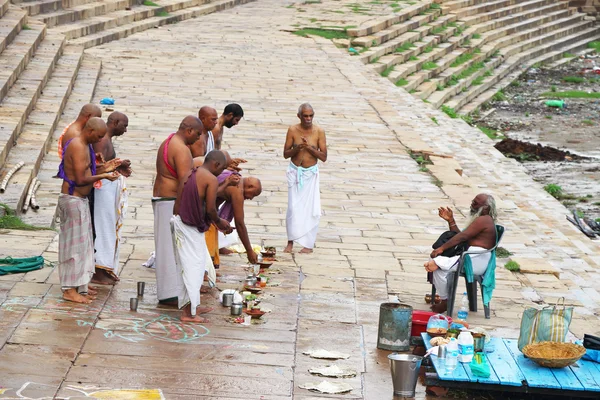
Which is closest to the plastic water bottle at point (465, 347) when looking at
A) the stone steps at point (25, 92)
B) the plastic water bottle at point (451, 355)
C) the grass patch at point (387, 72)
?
the plastic water bottle at point (451, 355)

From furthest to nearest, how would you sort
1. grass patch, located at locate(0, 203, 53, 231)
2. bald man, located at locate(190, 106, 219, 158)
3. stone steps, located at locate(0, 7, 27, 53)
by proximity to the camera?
stone steps, located at locate(0, 7, 27, 53) → grass patch, located at locate(0, 203, 53, 231) → bald man, located at locate(190, 106, 219, 158)

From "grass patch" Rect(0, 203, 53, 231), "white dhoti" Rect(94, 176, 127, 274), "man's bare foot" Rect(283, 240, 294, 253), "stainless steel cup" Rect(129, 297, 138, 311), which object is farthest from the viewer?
"man's bare foot" Rect(283, 240, 294, 253)

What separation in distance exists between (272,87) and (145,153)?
5464 millimetres

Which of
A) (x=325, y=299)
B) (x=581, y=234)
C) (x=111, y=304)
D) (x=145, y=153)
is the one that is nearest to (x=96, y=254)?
(x=111, y=304)

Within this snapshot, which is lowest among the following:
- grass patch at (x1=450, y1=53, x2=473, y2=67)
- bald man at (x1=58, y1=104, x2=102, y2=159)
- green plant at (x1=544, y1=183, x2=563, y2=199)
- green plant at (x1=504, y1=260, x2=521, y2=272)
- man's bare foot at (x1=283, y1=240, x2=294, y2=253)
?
grass patch at (x1=450, y1=53, x2=473, y2=67)

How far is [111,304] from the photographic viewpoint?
26.0 ft

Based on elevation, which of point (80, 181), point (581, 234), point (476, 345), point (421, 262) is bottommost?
point (581, 234)

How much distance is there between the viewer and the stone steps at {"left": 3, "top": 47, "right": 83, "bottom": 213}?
10586mm

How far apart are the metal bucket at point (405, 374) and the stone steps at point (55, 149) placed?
186 inches

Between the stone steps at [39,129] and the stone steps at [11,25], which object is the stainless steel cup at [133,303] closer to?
the stone steps at [39,129]

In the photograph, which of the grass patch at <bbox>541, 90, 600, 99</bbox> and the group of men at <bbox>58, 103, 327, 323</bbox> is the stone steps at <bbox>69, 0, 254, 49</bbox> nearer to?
the grass patch at <bbox>541, 90, 600, 99</bbox>

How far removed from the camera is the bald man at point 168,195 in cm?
784

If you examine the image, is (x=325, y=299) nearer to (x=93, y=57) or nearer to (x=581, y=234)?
(x=581, y=234)

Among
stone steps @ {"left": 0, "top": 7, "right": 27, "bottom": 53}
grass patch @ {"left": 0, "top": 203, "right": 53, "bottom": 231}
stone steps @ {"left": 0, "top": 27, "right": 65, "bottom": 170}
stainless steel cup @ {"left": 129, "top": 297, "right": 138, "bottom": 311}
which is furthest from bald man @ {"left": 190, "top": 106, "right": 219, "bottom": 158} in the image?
stone steps @ {"left": 0, "top": 7, "right": 27, "bottom": 53}
